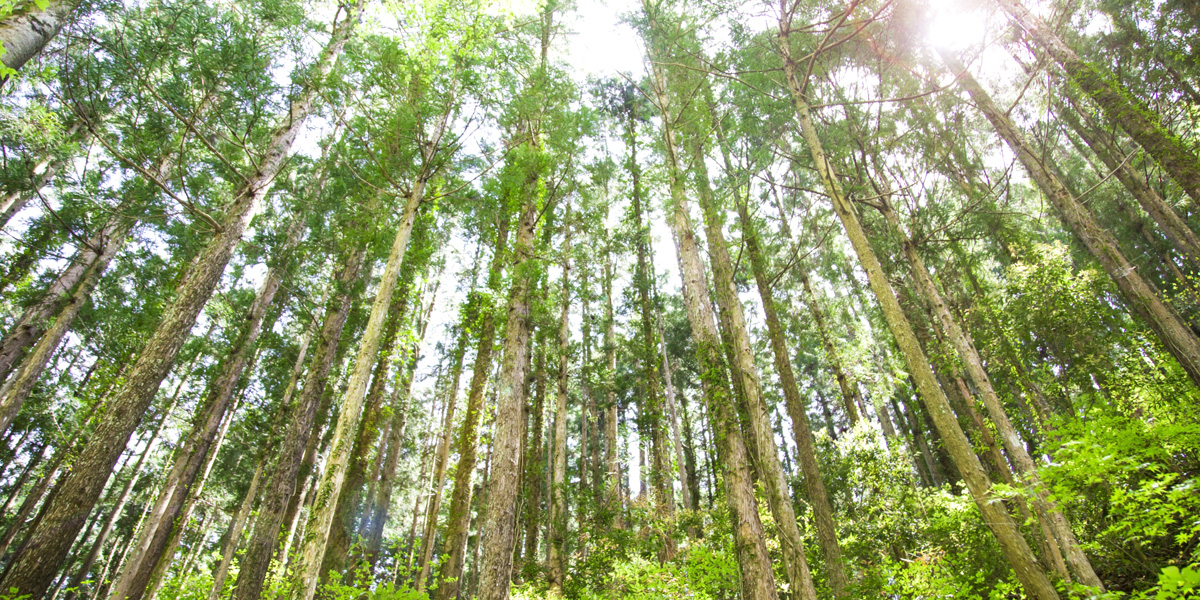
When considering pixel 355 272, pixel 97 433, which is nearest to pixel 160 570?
pixel 97 433

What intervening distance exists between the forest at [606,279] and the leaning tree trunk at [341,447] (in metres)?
0.04

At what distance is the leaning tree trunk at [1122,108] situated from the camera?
646 centimetres

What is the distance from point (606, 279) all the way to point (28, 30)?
1077cm

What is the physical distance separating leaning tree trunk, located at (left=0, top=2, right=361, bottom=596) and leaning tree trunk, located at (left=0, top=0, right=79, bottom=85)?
2.39m

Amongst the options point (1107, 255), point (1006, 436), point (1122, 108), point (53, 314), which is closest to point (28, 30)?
point (53, 314)

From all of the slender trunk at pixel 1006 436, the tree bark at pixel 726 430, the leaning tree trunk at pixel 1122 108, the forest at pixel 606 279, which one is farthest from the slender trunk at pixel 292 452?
the leaning tree trunk at pixel 1122 108

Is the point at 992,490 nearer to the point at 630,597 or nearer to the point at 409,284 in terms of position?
the point at 630,597

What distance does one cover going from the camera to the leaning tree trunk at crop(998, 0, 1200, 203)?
6461mm

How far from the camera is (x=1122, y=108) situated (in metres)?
7.12

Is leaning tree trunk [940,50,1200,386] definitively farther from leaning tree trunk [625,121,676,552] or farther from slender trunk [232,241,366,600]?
slender trunk [232,241,366,600]

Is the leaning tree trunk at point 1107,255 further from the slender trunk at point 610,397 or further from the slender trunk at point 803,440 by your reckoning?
the slender trunk at point 610,397

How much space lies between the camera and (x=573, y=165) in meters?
10.8

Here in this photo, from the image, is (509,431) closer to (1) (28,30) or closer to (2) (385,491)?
(2) (385,491)

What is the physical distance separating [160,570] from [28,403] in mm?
8573
